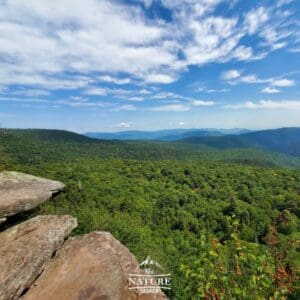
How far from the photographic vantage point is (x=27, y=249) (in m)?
8.85

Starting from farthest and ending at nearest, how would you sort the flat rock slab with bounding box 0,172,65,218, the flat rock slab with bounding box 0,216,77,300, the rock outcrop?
the flat rock slab with bounding box 0,172,65,218 → the rock outcrop → the flat rock slab with bounding box 0,216,77,300

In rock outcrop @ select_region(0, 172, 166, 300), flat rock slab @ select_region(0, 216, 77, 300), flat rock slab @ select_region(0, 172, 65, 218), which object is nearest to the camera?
flat rock slab @ select_region(0, 216, 77, 300)

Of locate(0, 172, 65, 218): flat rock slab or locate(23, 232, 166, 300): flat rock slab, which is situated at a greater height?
locate(0, 172, 65, 218): flat rock slab

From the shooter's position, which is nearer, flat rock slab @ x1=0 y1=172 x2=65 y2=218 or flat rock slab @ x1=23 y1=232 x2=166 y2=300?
flat rock slab @ x1=23 y1=232 x2=166 y2=300

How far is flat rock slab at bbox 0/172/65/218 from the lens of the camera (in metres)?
10.3

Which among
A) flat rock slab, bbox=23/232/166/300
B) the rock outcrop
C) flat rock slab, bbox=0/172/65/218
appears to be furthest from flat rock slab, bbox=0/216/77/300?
flat rock slab, bbox=0/172/65/218

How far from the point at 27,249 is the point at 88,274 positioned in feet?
8.00

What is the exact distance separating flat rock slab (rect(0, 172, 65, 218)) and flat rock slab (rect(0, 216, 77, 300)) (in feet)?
2.79

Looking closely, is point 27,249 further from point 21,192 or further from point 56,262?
point 21,192

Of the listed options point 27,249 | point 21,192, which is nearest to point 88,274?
point 27,249

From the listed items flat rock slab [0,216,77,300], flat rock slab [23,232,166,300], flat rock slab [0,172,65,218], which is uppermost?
flat rock slab [0,172,65,218]

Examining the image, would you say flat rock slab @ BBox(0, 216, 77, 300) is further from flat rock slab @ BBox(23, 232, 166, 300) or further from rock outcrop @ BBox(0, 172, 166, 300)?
flat rock slab @ BBox(23, 232, 166, 300)

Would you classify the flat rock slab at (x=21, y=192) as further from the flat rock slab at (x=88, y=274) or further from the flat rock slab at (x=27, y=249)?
the flat rock slab at (x=88, y=274)

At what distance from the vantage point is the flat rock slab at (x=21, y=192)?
1032 centimetres
